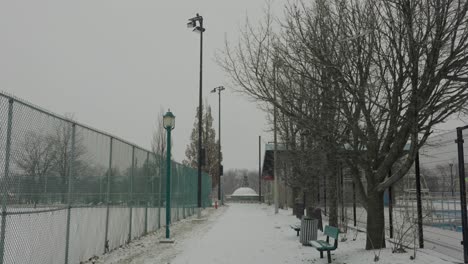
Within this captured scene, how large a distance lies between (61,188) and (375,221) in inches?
246

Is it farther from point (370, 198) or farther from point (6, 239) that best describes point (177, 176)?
point (6, 239)

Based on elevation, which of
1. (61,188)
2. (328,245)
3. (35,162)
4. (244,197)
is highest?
(35,162)

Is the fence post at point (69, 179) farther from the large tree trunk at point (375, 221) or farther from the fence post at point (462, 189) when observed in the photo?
the fence post at point (462, 189)

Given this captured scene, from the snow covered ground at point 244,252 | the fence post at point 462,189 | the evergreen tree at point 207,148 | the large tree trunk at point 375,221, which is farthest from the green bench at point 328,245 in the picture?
the evergreen tree at point 207,148

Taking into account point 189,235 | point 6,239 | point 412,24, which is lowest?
point 189,235

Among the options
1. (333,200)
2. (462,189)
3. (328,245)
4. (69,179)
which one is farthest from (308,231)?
(69,179)

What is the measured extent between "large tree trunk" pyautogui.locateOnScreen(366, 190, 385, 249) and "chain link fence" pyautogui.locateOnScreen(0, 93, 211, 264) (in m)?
5.97

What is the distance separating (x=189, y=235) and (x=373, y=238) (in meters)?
7.70

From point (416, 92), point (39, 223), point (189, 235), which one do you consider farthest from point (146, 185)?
point (416, 92)

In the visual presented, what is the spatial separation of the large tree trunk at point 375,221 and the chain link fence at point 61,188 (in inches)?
235

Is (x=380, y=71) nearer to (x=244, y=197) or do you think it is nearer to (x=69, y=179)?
(x=69, y=179)

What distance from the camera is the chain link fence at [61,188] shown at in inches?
247

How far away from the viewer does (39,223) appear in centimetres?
712

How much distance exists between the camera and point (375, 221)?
9344mm
